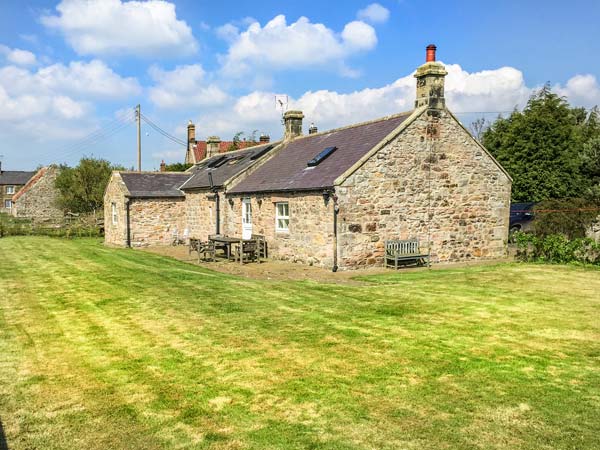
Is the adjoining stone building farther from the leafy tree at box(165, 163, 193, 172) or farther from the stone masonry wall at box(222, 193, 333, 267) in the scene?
the stone masonry wall at box(222, 193, 333, 267)

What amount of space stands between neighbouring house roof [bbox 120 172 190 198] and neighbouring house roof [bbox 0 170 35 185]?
56.3 m

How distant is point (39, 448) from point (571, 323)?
865 cm

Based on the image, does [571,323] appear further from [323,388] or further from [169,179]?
[169,179]

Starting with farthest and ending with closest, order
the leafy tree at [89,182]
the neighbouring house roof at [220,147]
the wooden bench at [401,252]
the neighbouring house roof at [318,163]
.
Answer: the neighbouring house roof at [220,147] → the leafy tree at [89,182] → the neighbouring house roof at [318,163] → the wooden bench at [401,252]

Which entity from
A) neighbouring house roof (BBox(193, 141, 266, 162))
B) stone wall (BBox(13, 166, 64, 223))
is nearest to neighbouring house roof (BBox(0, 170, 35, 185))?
stone wall (BBox(13, 166, 64, 223))

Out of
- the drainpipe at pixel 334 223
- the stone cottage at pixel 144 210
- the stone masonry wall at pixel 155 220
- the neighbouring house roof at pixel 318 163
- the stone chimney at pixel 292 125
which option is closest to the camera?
the drainpipe at pixel 334 223

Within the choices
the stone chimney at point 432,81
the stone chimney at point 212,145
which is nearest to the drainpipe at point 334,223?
the stone chimney at point 432,81

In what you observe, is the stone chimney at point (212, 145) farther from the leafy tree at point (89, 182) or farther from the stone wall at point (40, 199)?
the stone wall at point (40, 199)

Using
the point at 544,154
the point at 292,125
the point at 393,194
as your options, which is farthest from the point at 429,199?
the point at 544,154

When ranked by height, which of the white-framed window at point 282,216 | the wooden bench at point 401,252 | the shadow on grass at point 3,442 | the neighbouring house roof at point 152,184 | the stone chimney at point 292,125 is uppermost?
the stone chimney at point 292,125

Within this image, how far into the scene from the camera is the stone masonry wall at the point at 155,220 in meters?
26.8

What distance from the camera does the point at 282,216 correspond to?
63.1 feet

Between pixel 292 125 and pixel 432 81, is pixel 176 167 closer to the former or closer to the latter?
pixel 292 125

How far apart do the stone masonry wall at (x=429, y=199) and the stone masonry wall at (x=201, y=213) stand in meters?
8.85
